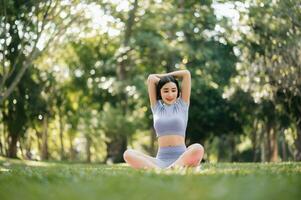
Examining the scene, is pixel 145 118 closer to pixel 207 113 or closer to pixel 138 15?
pixel 207 113

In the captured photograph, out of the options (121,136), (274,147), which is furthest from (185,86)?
(274,147)

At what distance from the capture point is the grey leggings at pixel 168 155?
28.3ft

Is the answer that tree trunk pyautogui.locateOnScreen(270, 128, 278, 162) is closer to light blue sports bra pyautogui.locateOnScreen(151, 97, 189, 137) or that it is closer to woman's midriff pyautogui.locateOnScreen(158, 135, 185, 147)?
light blue sports bra pyautogui.locateOnScreen(151, 97, 189, 137)

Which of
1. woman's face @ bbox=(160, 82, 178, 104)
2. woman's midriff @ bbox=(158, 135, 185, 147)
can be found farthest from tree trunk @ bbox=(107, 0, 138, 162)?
woman's midriff @ bbox=(158, 135, 185, 147)

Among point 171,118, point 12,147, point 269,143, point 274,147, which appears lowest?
point 274,147

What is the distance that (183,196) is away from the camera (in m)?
4.18

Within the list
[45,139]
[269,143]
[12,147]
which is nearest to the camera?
[12,147]

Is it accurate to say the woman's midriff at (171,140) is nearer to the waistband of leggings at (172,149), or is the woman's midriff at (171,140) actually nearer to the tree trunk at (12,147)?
the waistband of leggings at (172,149)

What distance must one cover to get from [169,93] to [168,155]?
110cm

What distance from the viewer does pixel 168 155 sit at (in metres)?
8.66

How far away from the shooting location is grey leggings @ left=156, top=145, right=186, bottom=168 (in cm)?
862

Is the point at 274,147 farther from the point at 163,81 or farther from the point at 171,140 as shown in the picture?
the point at 171,140

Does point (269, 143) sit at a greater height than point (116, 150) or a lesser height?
lesser

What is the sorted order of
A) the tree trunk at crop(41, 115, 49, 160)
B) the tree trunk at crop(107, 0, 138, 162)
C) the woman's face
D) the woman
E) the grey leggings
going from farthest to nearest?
the tree trunk at crop(41, 115, 49, 160) → the tree trunk at crop(107, 0, 138, 162) → the woman's face → the grey leggings → the woman
